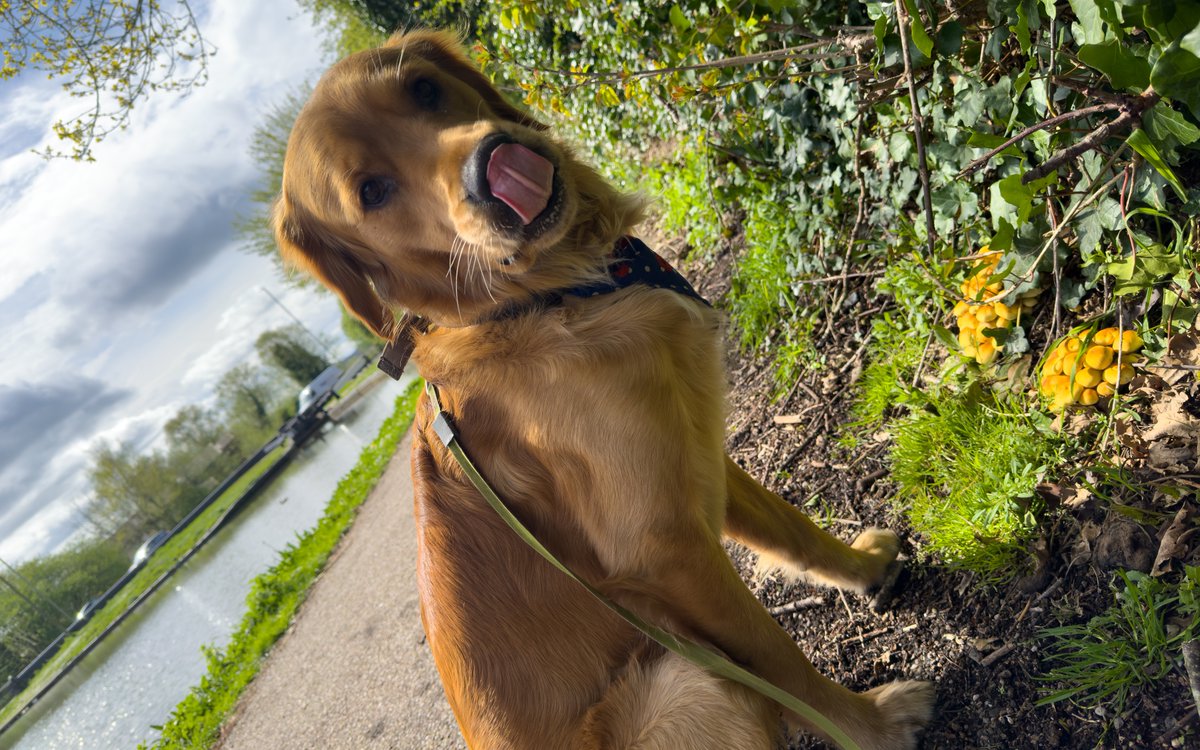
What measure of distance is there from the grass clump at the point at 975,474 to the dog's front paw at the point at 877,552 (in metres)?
0.12

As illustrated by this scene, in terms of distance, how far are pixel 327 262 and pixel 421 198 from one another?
553 millimetres

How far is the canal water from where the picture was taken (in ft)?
24.3

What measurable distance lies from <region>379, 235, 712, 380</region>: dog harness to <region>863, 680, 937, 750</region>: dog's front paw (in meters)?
1.45

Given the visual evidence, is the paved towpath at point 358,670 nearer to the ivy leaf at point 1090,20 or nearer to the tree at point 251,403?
the ivy leaf at point 1090,20

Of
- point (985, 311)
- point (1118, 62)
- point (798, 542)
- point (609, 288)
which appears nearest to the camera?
point (1118, 62)

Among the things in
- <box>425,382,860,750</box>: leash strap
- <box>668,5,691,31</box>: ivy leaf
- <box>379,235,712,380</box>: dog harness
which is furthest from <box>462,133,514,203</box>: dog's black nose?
<box>668,5,691,31</box>: ivy leaf

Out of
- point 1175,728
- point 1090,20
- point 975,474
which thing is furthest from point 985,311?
point 1175,728

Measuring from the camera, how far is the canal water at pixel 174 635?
7.41m

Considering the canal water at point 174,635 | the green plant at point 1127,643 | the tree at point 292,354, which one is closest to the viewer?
the green plant at point 1127,643

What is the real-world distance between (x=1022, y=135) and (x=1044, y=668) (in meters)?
1.44

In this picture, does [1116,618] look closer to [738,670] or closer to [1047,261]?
[738,670]

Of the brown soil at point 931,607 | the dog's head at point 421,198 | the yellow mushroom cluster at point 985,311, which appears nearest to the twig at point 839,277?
the brown soil at point 931,607

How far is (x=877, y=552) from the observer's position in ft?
7.97

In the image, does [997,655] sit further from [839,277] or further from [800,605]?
[839,277]
